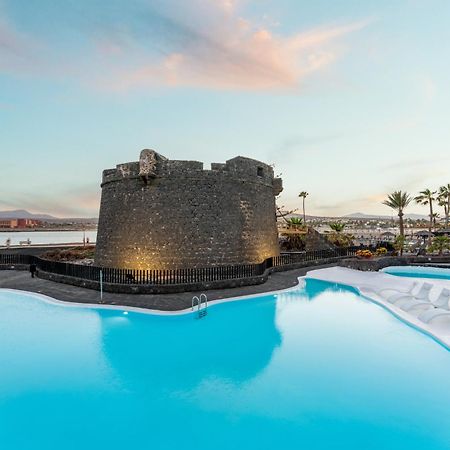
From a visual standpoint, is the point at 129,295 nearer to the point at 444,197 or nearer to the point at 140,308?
the point at 140,308

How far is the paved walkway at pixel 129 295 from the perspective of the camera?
10.8m

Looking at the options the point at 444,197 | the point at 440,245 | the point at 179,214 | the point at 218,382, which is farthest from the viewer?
the point at 444,197

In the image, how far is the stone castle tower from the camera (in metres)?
15.7

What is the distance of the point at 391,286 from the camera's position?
47.5ft

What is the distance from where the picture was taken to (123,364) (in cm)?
679

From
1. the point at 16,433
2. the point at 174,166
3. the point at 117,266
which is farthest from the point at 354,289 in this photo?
the point at 16,433

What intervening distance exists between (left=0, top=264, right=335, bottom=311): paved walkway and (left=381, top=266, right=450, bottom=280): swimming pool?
9.02m

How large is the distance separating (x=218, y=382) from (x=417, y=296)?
32.2 ft

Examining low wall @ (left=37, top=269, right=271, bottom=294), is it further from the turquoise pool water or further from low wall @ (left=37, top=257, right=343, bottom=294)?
the turquoise pool water

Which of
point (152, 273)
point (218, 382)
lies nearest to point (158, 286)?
point (152, 273)

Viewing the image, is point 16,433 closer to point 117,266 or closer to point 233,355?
point 233,355

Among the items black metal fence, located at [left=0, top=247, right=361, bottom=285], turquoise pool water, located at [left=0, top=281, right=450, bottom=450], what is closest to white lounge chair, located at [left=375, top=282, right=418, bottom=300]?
turquoise pool water, located at [left=0, top=281, right=450, bottom=450]

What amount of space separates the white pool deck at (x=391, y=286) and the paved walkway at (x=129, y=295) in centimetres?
285

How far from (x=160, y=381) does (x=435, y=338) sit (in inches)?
291
